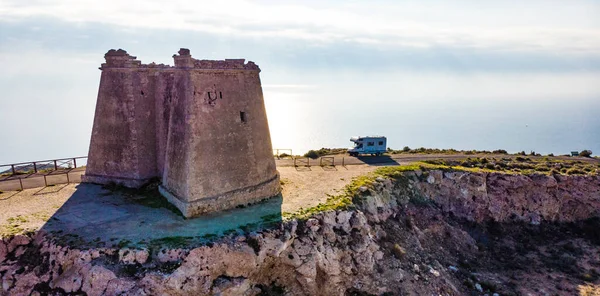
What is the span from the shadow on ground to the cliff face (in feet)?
2.92

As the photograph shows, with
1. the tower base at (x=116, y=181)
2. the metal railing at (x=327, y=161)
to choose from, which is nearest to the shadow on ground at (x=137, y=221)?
the tower base at (x=116, y=181)

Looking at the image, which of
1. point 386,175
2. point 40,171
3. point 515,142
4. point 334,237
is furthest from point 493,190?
point 515,142

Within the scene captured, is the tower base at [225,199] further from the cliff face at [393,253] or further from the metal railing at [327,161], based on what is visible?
the metal railing at [327,161]

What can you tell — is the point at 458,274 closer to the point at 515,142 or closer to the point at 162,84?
the point at 162,84

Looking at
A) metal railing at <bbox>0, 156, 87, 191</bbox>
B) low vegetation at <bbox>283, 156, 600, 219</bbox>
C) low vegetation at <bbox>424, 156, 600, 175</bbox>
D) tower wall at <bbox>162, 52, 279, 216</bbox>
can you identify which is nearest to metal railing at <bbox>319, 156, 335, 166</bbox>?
low vegetation at <bbox>283, 156, 600, 219</bbox>

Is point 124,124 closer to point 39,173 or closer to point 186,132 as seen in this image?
point 186,132

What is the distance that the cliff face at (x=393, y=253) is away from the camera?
18.5 metres

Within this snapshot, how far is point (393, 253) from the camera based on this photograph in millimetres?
24234

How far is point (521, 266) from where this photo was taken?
27.6 metres

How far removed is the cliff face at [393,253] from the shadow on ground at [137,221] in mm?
891

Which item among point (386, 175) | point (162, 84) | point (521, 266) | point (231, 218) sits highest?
point (162, 84)

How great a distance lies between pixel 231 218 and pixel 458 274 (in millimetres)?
14876

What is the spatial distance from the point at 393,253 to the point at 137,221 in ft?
50.2

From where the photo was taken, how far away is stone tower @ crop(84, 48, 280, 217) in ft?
76.2
